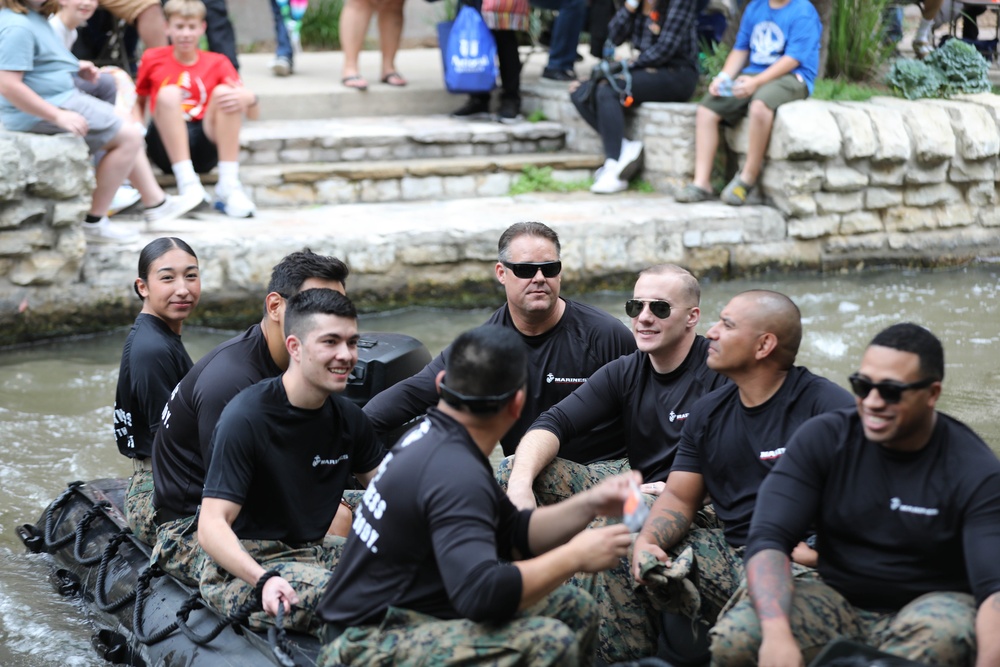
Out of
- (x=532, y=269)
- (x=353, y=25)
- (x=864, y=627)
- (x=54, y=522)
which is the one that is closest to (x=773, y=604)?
(x=864, y=627)

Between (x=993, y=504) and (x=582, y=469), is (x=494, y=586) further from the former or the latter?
(x=582, y=469)

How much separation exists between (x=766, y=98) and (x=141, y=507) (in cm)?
609

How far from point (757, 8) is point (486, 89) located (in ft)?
7.90

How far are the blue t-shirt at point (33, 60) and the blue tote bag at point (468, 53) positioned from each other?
10.5 ft

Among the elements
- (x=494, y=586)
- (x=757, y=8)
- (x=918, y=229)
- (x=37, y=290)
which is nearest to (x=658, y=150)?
(x=757, y=8)

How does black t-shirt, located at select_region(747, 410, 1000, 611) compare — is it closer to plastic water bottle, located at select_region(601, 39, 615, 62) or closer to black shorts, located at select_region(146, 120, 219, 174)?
black shorts, located at select_region(146, 120, 219, 174)

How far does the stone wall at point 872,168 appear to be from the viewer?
9.12 metres

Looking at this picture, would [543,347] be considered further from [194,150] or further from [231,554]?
[194,150]

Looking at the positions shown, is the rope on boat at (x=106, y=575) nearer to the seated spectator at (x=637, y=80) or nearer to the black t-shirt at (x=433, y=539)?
the black t-shirt at (x=433, y=539)

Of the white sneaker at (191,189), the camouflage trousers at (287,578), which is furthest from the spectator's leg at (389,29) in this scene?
the camouflage trousers at (287,578)

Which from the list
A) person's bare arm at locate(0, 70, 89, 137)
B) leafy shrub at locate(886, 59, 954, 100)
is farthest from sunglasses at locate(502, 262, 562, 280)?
leafy shrub at locate(886, 59, 954, 100)

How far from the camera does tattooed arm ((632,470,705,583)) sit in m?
3.84

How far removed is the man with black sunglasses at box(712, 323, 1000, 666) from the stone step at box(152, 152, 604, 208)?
667 centimetres

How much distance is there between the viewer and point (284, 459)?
3.72 metres
